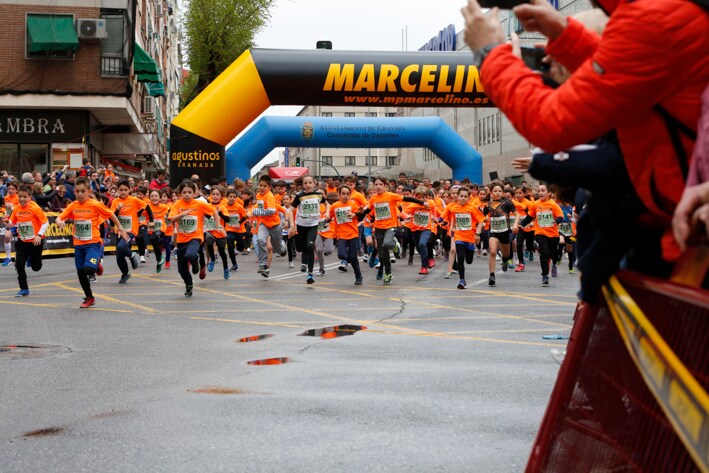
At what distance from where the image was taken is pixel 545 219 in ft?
64.7

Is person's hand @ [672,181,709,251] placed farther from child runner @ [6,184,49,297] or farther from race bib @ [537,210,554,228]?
race bib @ [537,210,554,228]

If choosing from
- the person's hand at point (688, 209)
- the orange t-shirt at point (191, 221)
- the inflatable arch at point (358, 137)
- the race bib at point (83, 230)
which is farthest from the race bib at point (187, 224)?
the inflatable arch at point (358, 137)

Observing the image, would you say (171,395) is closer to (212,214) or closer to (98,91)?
(212,214)

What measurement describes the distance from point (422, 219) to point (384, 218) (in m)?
2.83

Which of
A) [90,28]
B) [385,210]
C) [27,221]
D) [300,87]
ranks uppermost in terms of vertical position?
[90,28]

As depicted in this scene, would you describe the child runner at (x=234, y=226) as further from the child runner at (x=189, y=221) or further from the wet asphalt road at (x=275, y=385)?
the wet asphalt road at (x=275, y=385)

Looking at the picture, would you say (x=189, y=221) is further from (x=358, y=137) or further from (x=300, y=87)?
(x=358, y=137)

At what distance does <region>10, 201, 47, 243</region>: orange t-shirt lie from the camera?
15812 mm

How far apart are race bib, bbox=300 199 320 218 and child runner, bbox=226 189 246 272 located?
2885 millimetres

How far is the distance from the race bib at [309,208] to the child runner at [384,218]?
3.26 ft

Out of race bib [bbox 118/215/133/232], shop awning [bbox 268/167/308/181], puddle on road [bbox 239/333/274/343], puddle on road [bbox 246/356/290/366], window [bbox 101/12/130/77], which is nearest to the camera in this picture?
puddle on road [bbox 246/356/290/366]

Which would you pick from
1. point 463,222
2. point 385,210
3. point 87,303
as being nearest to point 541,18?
point 87,303

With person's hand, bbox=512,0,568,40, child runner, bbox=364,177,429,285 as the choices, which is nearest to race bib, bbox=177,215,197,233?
child runner, bbox=364,177,429,285

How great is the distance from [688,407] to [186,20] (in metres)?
54.1
